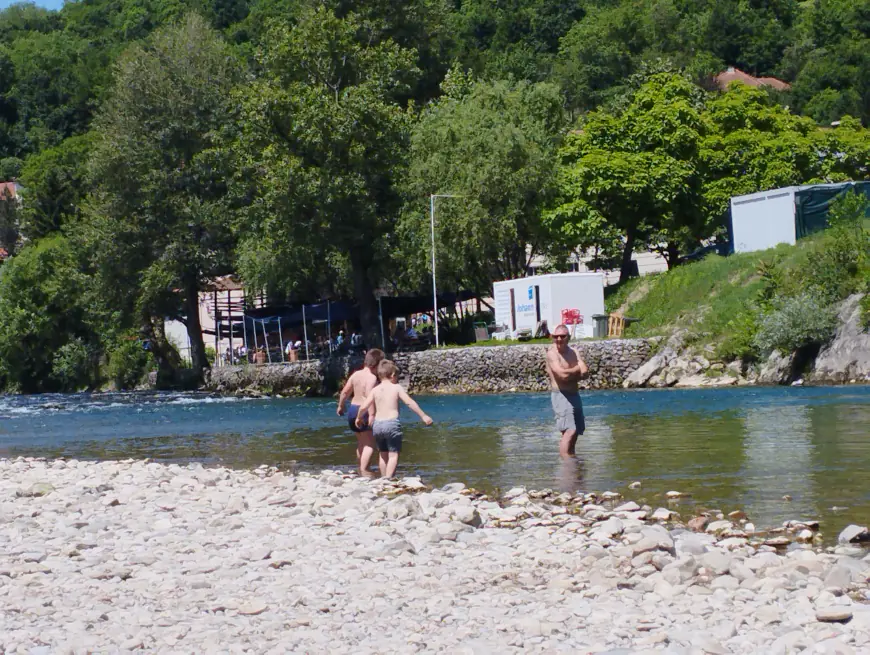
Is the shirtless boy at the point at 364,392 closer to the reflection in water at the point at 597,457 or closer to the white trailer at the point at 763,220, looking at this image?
the reflection in water at the point at 597,457

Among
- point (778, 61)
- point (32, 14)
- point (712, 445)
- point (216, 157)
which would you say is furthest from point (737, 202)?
point (32, 14)

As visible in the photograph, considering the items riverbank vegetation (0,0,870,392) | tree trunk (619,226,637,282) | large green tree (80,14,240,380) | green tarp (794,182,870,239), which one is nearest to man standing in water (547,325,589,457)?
riverbank vegetation (0,0,870,392)

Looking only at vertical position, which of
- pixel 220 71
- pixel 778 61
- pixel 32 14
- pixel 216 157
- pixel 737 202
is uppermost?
pixel 32 14

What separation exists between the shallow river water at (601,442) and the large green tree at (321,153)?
9.74 m

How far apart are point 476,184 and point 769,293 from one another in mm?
13588

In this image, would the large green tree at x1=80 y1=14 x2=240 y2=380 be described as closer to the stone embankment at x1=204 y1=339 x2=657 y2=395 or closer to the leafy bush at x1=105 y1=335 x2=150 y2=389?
the stone embankment at x1=204 y1=339 x2=657 y2=395

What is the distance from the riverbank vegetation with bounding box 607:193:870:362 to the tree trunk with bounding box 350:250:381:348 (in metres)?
10.8

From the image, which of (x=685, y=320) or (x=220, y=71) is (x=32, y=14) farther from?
(x=685, y=320)

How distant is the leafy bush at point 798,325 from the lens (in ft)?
112

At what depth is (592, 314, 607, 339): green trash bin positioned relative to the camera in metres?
43.6

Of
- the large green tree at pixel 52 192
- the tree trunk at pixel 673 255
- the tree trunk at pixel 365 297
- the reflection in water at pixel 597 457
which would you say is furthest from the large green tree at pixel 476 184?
the large green tree at pixel 52 192

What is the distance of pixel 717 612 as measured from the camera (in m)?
7.15

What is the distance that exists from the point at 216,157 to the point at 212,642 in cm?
4642

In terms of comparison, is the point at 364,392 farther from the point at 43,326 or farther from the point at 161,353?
the point at 43,326
